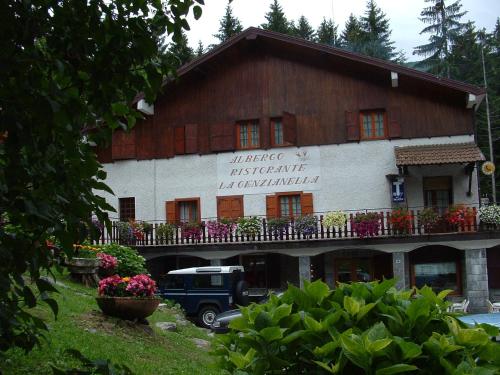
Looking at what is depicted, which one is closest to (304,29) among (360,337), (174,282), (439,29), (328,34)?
(328,34)

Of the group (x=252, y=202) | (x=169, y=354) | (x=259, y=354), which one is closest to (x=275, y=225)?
(x=252, y=202)

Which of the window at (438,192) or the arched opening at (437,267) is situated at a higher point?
the window at (438,192)

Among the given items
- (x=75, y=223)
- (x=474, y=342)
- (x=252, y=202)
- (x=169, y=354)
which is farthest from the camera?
(x=252, y=202)

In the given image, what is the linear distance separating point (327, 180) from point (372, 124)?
2.86 meters

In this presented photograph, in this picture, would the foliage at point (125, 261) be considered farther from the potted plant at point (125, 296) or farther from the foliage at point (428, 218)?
the foliage at point (428, 218)

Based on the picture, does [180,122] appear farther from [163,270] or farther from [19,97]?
[19,97]

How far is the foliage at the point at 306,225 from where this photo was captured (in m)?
24.0

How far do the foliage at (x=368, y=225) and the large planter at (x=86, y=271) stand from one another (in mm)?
10802

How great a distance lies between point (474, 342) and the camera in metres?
2.74

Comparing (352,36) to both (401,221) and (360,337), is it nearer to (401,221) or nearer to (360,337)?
(401,221)

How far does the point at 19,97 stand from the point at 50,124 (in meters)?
0.12

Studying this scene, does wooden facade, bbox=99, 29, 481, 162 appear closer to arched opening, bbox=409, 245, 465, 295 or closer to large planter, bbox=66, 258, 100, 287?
arched opening, bbox=409, 245, 465, 295

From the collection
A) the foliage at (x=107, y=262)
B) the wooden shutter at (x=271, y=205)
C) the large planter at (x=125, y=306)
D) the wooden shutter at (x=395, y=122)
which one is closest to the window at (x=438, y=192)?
the wooden shutter at (x=395, y=122)

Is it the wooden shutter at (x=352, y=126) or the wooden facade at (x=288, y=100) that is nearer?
the wooden facade at (x=288, y=100)
